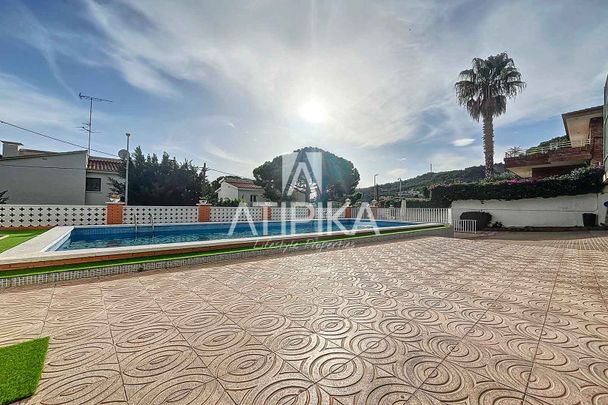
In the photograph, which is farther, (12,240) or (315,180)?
(315,180)

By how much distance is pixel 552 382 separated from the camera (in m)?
1.85

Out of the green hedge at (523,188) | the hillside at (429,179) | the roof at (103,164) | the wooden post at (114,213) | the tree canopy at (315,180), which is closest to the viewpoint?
the wooden post at (114,213)

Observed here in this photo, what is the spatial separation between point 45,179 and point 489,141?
29793 millimetres

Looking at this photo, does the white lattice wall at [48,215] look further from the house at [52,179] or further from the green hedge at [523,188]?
the green hedge at [523,188]

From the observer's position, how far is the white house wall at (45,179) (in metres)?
15.2

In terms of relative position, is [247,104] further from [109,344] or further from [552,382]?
[552,382]

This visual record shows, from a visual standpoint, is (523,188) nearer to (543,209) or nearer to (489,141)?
(543,209)

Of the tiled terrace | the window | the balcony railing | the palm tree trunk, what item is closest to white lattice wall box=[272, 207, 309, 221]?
the window

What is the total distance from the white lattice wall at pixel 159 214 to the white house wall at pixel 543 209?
16838mm

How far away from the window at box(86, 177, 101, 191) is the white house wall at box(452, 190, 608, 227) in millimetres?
24528

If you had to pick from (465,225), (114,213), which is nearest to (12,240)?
(114,213)

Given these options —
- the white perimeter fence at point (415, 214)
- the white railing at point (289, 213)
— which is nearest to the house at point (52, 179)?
the white railing at point (289, 213)

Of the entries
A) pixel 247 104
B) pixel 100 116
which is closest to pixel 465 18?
pixel 247 104

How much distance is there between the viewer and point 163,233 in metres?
12.6
